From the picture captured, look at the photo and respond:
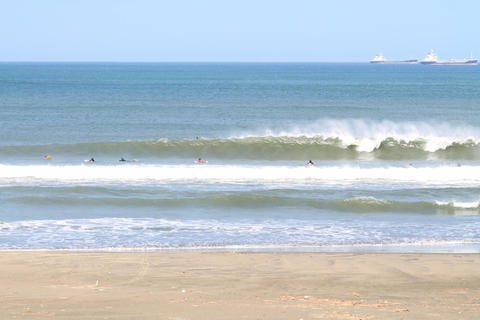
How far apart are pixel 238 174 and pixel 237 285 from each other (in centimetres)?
1465

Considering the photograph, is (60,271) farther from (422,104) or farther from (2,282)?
(422,104)

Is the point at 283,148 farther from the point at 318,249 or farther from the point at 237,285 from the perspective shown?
the point at 237,285

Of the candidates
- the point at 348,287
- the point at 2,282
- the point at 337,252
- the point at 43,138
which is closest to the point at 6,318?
the point at 2,282

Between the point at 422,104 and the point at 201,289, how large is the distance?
55.0m

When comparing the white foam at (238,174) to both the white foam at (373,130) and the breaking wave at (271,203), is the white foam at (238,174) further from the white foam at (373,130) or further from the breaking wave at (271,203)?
the white foam at (373,130)

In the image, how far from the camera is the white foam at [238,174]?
2480 cm

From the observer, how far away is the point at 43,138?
→ 125 ft

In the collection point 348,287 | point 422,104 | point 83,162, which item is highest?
point 422,104

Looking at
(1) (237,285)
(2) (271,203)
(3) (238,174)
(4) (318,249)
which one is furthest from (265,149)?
(1) (237,285)

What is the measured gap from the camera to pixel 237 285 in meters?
11.6

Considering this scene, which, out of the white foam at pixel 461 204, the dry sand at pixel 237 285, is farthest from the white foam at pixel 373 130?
the dry sand at pixel 237 285

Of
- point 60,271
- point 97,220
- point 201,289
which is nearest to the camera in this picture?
point 201,289

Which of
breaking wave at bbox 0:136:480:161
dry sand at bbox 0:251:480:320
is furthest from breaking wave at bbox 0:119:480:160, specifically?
dry sand at bbox 0:251:480:320

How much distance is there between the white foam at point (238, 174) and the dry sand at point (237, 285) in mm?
10938
